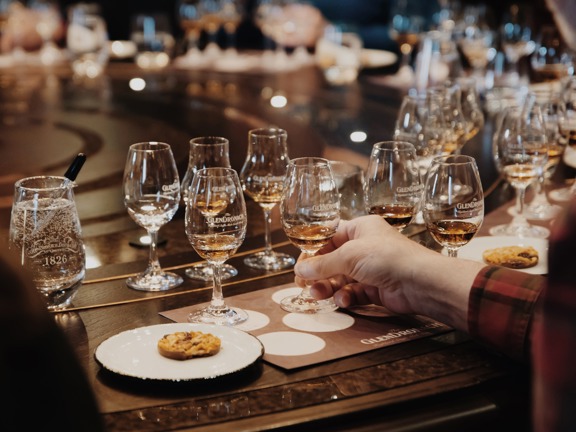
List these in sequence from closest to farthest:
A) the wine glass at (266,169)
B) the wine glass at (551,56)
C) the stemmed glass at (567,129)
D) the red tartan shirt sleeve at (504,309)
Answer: the red tartan shirt sleeve at (504,309) → the wine glass at (266,169) → the stemmed glass at (567,129) → the wine glass at (551,56)

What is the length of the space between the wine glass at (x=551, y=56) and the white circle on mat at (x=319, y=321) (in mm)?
2126

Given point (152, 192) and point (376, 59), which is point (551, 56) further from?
point (152, 192)

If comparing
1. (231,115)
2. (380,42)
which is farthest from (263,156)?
(380,42)

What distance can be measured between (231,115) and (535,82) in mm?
1365

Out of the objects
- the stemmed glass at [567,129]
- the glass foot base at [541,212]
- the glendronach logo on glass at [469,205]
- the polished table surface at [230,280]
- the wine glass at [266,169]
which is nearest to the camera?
the polished table surface at [230,280]

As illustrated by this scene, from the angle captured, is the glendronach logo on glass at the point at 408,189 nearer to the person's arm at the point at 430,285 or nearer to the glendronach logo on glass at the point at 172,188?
the person's arm at the point at 430,285

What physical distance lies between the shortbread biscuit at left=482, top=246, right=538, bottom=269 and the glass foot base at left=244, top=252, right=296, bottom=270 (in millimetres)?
392

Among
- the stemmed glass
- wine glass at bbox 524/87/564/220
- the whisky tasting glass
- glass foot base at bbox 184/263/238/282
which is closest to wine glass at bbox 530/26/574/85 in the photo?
the stemmed glass

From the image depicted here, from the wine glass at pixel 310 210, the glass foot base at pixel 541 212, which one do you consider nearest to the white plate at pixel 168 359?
the wine glass at pixel 310 210

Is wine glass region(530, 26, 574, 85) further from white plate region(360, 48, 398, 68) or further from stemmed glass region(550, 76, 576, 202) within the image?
white plate region(360, 48, 398, 68)

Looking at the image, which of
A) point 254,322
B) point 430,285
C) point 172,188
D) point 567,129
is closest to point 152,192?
point 172,188

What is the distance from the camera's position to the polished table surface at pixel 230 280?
3.99 ft

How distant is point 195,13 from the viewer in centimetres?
488

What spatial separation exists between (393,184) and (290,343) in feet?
1.52
